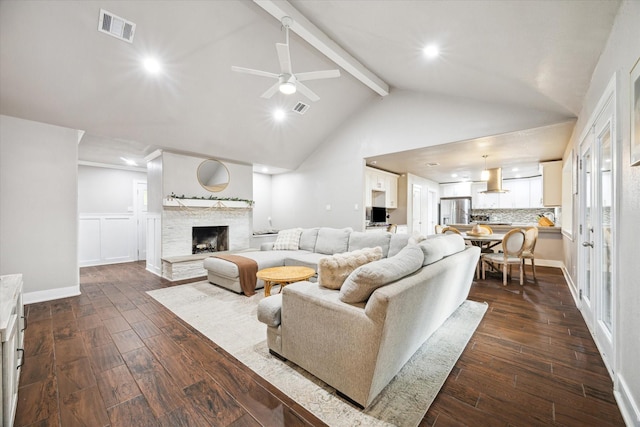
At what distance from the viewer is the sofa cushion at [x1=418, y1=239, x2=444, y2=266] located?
2.20 meters

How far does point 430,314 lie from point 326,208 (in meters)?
4.41

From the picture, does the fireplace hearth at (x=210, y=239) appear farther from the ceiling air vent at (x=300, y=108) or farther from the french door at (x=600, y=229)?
the french door at (x=600, y=229)

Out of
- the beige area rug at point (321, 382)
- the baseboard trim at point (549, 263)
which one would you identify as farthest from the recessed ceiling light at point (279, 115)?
the baseboard trim at point (549, 263)

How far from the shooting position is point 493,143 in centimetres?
441

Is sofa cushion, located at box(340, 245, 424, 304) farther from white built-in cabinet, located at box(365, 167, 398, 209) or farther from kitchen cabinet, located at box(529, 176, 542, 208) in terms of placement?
kitchen cabinet, located at box(529, 176, 542, 208)

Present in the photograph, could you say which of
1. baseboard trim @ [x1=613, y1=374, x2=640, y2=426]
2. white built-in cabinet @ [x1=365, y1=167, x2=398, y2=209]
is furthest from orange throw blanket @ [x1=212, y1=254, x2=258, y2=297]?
baseboard trim @ [x1=613, y1=374, x2=640, y2=426]

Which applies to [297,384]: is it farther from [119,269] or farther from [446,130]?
[119,269]

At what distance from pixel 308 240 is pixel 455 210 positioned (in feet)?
21.0

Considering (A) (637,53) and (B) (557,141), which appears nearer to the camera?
(A) (637,53)

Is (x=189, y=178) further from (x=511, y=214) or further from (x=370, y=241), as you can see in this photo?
(x=511, y=214)

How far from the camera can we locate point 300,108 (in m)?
5.13

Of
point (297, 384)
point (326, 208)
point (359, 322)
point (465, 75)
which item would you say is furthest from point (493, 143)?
point (297, 384)

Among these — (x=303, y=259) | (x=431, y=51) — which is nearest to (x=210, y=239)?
(x=303, y=259)

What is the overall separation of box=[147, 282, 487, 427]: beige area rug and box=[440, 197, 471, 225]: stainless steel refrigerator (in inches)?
246
